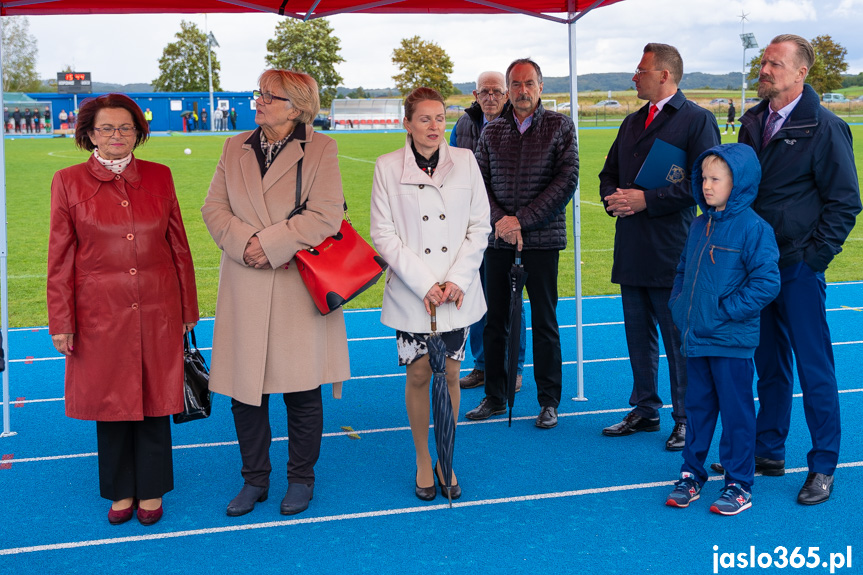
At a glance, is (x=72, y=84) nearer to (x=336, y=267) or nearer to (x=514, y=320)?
(x=514, y=320)

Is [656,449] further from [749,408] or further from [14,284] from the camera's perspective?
[14,284]

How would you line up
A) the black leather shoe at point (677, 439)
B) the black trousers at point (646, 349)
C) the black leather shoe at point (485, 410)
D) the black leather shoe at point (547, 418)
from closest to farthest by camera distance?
the black leather shoe at point (677, 439)
the black trousers at point (646, 349)
the black leather shoe at point (547, 418)
the black leather shoe at point (485, 410)

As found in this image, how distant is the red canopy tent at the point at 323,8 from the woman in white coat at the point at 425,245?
1.70 meters

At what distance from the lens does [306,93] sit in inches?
159

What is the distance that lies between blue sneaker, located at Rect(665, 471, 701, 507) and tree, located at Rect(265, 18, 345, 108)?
Answer: 8529 cm

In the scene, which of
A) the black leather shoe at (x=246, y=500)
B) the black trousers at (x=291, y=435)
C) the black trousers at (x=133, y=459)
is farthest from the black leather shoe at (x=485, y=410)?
the black trousers at (x=133, y=459)

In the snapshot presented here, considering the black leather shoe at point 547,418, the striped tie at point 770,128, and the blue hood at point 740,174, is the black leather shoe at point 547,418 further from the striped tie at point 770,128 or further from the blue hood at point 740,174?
the striped tie at point 770,128

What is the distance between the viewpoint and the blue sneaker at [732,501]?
395 centimetres

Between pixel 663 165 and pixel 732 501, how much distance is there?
191cm

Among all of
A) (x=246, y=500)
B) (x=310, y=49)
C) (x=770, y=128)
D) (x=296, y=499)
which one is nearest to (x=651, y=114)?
(x=770, y=128)

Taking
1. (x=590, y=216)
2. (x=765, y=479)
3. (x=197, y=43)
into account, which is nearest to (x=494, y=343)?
(x=765, y=479)

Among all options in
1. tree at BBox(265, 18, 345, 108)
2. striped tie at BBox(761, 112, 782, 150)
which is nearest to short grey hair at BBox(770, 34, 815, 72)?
striped tie at BBox(761, 112, 782, 150)

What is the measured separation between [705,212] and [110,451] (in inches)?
123

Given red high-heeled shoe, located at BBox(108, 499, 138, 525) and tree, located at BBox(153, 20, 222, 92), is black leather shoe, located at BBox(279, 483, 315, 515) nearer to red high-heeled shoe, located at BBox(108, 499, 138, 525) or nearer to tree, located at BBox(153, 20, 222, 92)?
red high-heeled shoe, located at BBox(108, 499, 138, 525)
